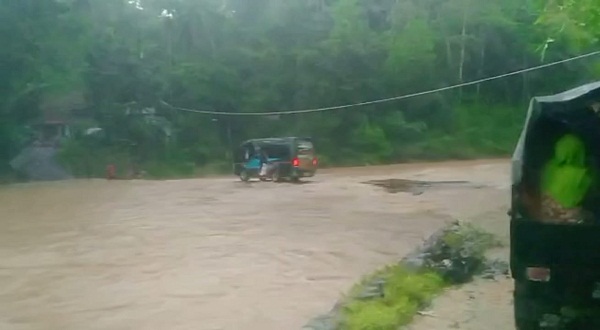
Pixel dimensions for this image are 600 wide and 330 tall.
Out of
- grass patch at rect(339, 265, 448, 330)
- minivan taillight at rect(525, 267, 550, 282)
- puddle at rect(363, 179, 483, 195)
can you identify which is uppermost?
puddle at rect(363, 179, 483, 195)

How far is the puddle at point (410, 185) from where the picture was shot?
33.4 ft

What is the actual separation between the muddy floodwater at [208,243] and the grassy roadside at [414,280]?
392mm

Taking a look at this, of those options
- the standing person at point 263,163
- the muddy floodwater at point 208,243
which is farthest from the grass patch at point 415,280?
the standing person at point 263,163

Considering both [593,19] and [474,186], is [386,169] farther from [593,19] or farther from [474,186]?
Result: [593,19]

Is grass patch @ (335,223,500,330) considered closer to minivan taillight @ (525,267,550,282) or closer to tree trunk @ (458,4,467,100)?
minivan taillight @ (525,267,550,282)

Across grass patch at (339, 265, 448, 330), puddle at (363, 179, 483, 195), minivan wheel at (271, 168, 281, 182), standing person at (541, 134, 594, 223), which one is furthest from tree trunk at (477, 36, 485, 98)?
standing person at (541, 134, 594, 223)

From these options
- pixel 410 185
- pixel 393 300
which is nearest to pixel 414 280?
pixel 393 300

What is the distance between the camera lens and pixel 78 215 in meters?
11.0

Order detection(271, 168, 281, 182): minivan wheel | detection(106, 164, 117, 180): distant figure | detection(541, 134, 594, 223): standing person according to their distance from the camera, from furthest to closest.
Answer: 1. detection(106, 164, 117, 180): distant figure
2. detection(271, 168, 281, 182): minivan wheel
3. detection(541, 134, 594, 223): standing person

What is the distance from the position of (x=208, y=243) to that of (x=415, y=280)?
3042mm

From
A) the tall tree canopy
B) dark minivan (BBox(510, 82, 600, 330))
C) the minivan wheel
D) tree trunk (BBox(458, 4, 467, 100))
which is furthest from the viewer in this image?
tree trunk (BBox(458, 4, 467, 100))

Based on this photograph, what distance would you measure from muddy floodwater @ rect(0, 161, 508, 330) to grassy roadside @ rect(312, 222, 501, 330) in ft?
1.29

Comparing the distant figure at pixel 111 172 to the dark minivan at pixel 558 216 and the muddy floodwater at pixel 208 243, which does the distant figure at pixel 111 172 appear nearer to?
the muddy floodwater at pixel 208 243

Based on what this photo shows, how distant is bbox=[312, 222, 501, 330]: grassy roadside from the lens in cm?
596
